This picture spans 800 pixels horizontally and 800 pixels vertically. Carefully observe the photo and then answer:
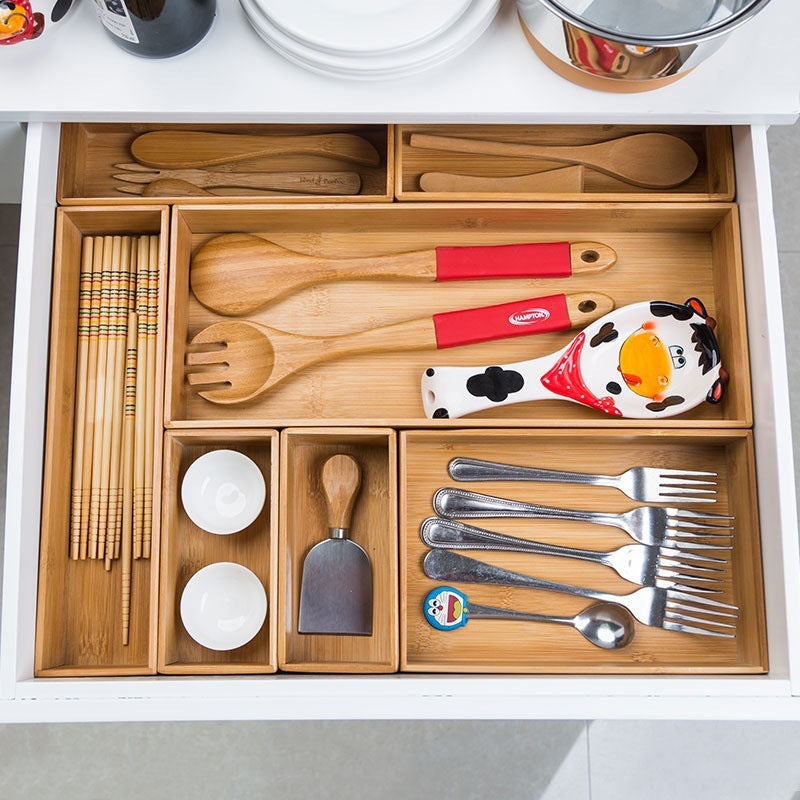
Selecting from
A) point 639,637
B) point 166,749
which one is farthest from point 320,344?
point 166,749

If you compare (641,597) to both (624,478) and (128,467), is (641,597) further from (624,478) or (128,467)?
(128,467)

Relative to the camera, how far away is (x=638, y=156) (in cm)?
93

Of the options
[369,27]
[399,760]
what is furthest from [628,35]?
[399,760]

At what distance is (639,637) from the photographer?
Result: 2.84 feet

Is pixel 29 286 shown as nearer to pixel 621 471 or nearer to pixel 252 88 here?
pixel 252 88

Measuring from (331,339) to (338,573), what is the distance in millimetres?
269

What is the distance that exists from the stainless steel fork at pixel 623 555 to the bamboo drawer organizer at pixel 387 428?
0.05 feet

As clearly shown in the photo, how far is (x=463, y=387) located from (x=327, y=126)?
364 millimetres

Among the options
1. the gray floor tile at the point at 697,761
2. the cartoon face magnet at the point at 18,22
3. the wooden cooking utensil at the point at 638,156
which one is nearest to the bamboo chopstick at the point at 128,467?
the cartoon face magnet at the point at 18,22

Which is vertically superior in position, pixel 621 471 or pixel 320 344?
pixel 320 344

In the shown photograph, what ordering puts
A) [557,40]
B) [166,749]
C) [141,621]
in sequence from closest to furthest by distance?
[557,40] → [141,621] → [166,749]

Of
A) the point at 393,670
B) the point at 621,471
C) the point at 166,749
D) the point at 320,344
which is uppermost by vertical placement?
the point at 320,344

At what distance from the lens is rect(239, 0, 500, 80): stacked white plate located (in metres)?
0.68

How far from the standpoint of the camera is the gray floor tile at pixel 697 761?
1.10m
